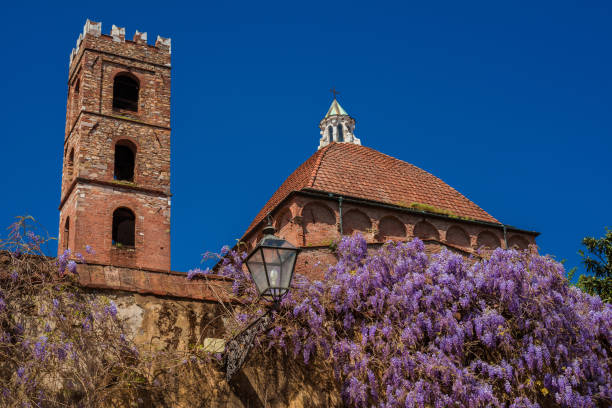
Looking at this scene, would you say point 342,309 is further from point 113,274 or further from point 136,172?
point 136,172

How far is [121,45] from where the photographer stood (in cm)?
2986

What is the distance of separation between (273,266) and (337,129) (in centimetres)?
2402

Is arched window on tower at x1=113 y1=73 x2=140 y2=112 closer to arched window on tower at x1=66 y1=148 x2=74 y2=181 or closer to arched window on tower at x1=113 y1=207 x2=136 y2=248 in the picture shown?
arched window on tower at x1=66 y1=148 x2=74 y2=181

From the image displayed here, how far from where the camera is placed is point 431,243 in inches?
828

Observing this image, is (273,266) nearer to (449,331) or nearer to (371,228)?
(449,331)

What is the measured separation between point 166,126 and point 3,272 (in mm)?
21498

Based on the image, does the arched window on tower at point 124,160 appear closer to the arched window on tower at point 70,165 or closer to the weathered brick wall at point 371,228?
the arched window on tower at point 70,165

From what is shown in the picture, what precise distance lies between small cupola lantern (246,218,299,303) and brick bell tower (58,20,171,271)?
1771 cm

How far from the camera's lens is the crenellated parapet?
95.7 feet

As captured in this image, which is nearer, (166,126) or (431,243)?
(431,243)

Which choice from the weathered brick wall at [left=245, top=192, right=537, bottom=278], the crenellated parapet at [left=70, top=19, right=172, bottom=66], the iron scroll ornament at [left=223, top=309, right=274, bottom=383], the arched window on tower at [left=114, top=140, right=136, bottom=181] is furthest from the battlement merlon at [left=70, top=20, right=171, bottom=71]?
the iron scroll ornament at [left=223, top=309, right=274, bottom=383]

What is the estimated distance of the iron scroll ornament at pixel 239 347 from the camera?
7.95 m

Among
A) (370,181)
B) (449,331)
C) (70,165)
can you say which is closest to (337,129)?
(370,181)

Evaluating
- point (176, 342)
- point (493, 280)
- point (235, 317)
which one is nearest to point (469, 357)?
point (493, 280)
